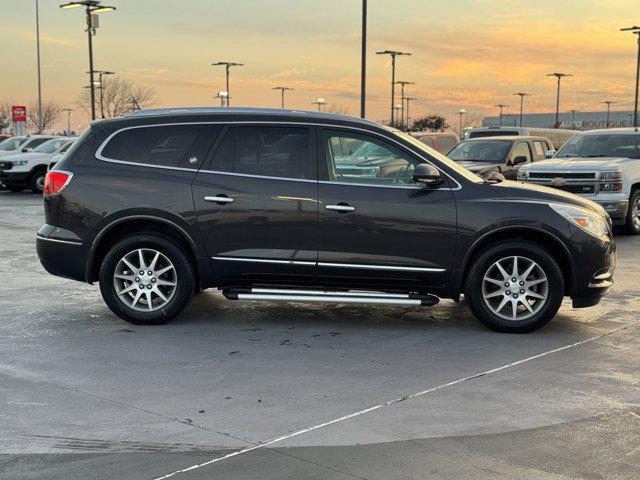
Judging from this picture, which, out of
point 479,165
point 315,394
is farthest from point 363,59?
point 315,394

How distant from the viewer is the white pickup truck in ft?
49.4

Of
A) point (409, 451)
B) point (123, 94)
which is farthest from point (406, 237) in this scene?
point (123, 94)

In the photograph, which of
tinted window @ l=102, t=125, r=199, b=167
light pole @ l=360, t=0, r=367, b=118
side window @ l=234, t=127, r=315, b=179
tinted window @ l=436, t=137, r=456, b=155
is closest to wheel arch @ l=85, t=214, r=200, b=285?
tinted window @ l=102, t=125, r=199, b=167

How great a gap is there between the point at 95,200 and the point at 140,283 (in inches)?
33.2

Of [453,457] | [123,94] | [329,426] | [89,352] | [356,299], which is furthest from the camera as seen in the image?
[123,94]

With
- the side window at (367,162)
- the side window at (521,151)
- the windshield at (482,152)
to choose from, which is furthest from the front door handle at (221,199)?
the side window at (521,151)

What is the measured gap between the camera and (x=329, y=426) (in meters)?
4.96

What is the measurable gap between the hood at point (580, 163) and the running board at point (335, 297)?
8.65 meters

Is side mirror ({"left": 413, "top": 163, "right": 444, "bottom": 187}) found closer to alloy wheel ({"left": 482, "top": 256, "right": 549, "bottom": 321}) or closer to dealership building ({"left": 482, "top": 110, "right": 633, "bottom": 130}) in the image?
alloy wheel ({"left": 482, "top": 256, "right": 549, "bottom": 321})

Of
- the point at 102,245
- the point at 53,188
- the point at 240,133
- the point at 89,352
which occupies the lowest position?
the point at 89,352

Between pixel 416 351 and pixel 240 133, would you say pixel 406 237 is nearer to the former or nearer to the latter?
pixel 416 351

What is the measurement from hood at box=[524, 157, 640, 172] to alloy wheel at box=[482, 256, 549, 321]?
8.23 m

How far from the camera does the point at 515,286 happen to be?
7.50 meters

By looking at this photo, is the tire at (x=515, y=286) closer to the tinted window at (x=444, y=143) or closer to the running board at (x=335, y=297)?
the running board at (x=335, y=297)
